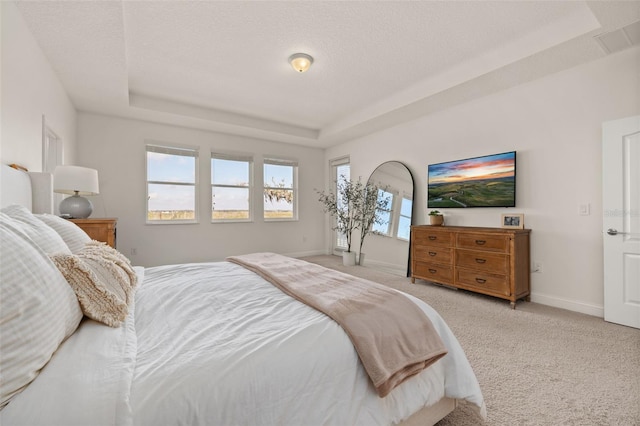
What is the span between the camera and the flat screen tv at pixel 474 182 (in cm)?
353

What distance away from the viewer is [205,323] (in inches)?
46.7

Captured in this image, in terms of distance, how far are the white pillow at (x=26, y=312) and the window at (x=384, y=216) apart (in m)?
4.66

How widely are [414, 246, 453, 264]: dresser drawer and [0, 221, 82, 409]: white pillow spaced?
372cm

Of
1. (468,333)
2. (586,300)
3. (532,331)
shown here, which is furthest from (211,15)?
(586,300)

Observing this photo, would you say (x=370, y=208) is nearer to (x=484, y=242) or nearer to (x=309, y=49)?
(x=484, y=242)

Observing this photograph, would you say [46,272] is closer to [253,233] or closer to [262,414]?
[262,414]

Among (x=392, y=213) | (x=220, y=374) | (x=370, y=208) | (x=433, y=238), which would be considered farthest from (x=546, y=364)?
(x=370, y=208)

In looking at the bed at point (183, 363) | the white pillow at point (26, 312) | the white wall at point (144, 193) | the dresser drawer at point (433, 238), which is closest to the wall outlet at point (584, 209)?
the dresser drawer at point (433, 238)

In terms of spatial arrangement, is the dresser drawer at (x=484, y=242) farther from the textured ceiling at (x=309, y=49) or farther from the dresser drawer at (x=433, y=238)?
the textured ceiling at (x=309, y=49)

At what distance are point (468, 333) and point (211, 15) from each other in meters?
3.56

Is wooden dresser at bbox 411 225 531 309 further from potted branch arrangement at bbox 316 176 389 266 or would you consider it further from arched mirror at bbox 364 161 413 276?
potted branch arrangement at bbox 316 176 389 266

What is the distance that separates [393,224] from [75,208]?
4.30m

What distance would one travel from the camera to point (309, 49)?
3.08 metres

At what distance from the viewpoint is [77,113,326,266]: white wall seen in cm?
454
